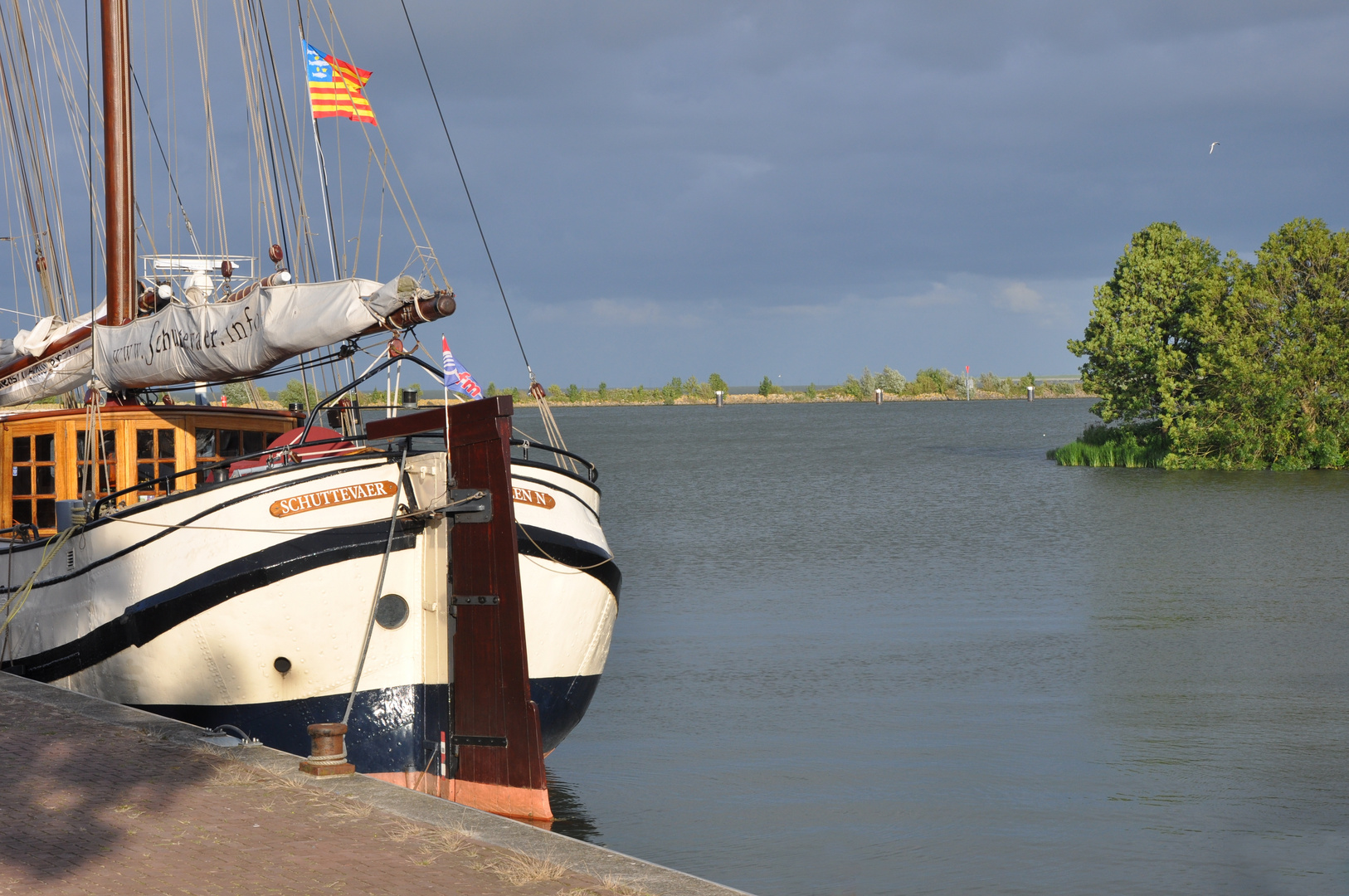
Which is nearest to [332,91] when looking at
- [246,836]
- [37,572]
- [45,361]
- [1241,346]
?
[45,361]

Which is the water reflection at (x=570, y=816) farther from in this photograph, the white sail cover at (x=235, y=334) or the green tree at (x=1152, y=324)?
the green tree at (x=1152, y=324)

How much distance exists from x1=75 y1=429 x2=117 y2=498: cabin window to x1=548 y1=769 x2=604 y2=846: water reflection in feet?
16.9

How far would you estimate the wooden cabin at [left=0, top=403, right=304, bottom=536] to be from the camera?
1255cm

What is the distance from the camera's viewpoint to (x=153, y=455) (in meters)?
12.7

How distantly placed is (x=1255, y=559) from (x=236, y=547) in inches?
860

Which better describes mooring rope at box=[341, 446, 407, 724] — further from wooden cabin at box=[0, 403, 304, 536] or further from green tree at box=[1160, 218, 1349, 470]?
green tree at box=[1160, 218, 1349, 470]

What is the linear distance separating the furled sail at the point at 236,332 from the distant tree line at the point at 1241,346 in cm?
4108

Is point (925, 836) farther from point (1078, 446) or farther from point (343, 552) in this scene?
point (1078, 446)

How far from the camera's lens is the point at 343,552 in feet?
32.0

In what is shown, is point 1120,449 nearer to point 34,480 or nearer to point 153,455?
point 153,455

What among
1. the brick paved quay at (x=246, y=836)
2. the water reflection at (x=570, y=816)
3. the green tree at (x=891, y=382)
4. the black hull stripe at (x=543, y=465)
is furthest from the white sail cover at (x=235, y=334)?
the green tree at (x=891, y=382)

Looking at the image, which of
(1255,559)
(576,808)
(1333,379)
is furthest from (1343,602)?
(1333,379)

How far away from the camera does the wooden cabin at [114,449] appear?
1255 cm

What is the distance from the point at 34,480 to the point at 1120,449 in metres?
45.7
